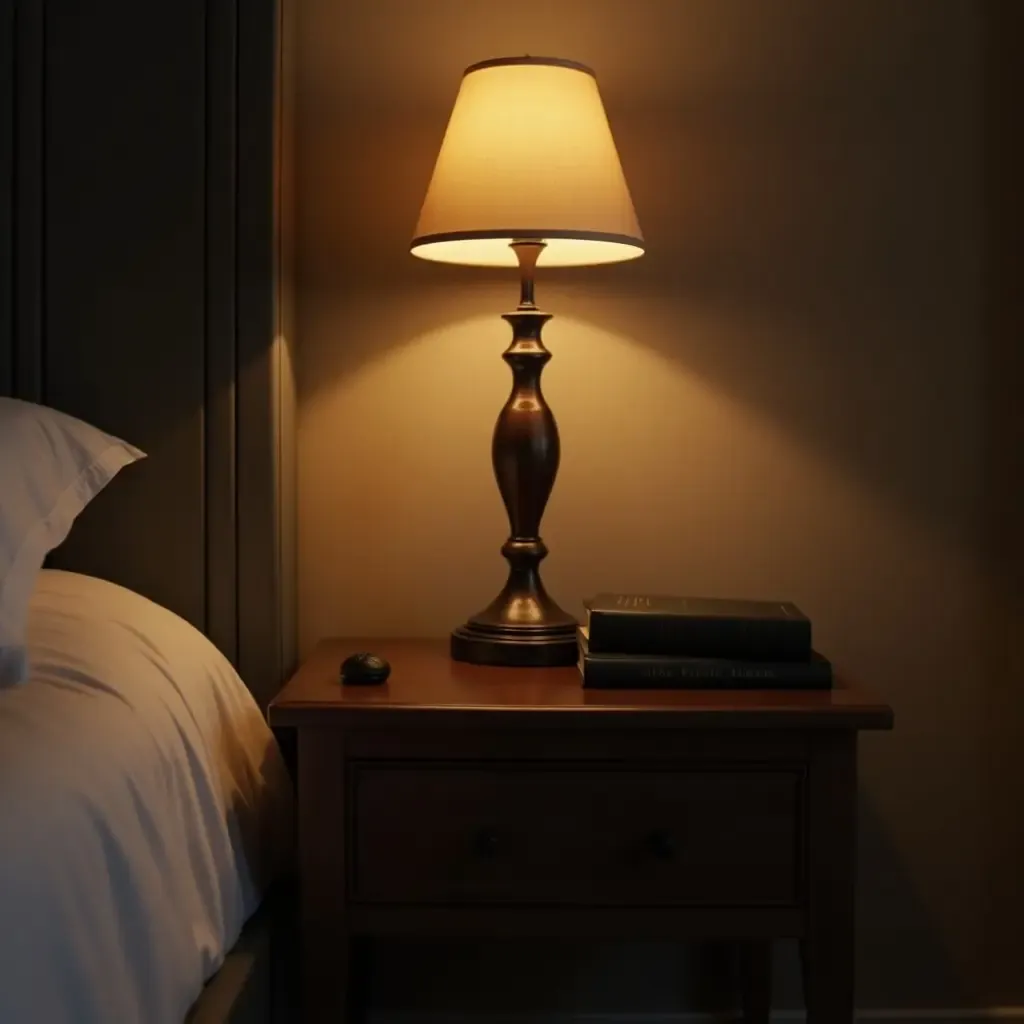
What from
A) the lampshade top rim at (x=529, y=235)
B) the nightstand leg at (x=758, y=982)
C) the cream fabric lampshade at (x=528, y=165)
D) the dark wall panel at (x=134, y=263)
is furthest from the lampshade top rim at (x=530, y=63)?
the nightstand leg at (x=758, y=982)

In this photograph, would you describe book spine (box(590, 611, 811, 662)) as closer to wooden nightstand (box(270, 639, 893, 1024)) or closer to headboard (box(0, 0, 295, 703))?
wooden nightstand (box(270, 639, 893, 1024))

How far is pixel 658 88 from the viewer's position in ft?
5.85

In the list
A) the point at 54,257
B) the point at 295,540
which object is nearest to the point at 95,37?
the point at 54,257

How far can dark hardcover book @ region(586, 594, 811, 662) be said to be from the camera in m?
1.45

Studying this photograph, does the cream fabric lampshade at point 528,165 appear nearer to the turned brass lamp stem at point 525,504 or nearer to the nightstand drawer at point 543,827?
the turned brass lamp stem at point 525,504

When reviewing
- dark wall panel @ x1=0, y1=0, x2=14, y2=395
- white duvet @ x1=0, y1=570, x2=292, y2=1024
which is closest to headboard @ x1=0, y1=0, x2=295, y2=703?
dark wall panel @ x1=0, y1=0, x2=14, y2=395

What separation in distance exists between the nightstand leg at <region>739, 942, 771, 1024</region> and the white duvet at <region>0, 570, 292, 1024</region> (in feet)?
2.18

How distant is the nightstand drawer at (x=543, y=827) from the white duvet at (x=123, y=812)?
15 centimetres

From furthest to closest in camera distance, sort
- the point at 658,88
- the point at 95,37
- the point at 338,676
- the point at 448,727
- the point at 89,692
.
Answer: the point at 658,88 < the point at 95,37 < the point at 338,676 < the point at 448,727 < the point at 89,692

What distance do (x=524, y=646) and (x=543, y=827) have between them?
0.79 ft

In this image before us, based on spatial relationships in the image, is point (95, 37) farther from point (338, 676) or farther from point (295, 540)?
point (338, 676)

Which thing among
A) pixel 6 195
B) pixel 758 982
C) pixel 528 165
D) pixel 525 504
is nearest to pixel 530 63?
pixel 528 165

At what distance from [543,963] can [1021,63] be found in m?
1.37

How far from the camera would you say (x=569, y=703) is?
137 centimetres
